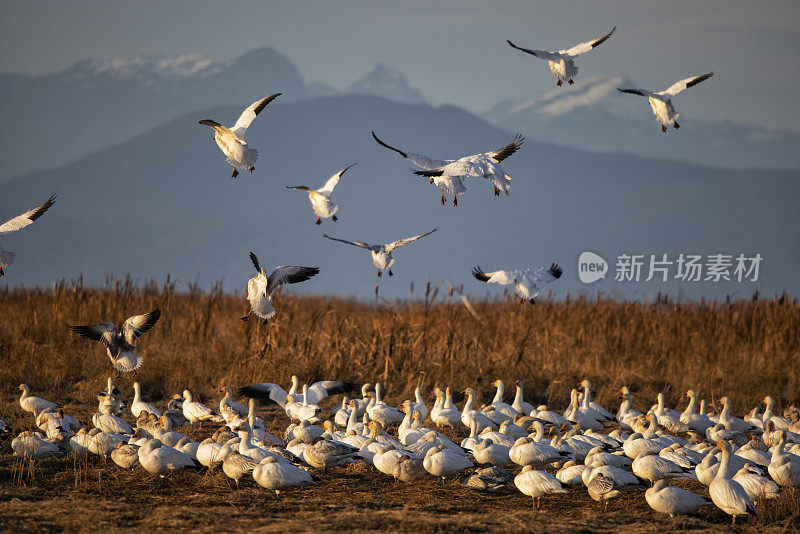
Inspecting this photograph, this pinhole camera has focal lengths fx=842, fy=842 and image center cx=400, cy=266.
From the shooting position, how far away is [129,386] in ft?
A: 40.7

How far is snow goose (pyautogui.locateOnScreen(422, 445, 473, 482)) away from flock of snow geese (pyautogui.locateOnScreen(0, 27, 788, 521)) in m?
0.01

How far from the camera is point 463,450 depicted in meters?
8.31

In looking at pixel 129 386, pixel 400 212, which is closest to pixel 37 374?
pixel 129 386

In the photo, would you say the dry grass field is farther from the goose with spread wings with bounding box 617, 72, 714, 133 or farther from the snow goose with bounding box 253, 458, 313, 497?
the goose with spread wings with bounding box 617, 72, 714, 133

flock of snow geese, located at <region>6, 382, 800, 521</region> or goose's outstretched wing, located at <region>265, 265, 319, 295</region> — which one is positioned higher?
goose's outstretched wing, located at <region>265, 265, 319, 295</region>

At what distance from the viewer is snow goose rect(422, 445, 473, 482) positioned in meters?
7.43

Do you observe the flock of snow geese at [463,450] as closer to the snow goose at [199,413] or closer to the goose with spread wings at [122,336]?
the snow goose at [199,413]

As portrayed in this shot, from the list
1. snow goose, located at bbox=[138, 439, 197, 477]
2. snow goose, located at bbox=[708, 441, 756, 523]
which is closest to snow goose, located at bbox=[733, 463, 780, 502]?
snow goose, located at bbox=[708, 441, 756, 523]

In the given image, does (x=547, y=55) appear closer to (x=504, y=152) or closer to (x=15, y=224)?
(x=504, y=152)

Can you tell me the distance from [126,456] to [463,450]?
3186 millimetres

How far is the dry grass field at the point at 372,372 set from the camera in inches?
251

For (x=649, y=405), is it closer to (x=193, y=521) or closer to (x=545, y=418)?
(x=545, y=418)

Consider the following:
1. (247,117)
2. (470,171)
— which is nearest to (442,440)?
(470,171)

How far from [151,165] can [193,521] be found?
13967cm
